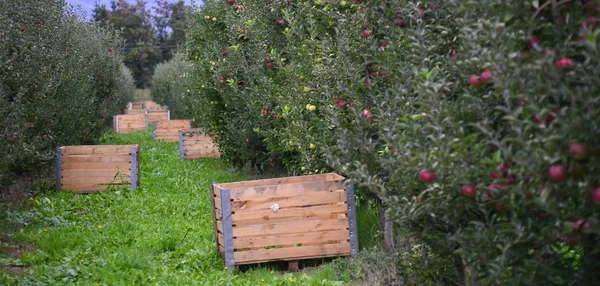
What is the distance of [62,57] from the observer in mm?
12891

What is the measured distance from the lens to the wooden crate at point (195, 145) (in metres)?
18.8

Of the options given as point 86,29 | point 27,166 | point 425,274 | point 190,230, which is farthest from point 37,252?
point 86,29

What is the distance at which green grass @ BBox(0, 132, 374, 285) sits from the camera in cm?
655

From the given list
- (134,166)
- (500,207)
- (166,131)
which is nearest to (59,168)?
(134,166)

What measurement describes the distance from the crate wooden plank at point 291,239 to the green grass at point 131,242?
224 millimetres

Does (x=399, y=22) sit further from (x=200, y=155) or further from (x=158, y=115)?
(x=158, y=115)

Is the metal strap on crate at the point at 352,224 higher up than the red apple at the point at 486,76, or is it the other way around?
the red apple at the point at 486,76

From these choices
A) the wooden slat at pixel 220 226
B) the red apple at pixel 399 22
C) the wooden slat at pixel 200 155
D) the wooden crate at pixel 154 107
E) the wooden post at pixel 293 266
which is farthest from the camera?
the wooden crate at pixel 154 107

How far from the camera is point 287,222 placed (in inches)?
270

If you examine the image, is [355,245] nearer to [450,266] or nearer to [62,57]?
[450,266]

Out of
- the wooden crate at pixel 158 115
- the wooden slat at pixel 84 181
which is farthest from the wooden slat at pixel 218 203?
the wooden crate at pixel 158 115

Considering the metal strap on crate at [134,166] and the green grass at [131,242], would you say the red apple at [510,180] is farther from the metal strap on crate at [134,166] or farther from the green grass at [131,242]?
the metal strap on crate at [134,166]

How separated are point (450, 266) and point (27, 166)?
9182 mm

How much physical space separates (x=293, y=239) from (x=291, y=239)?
0.06ft
